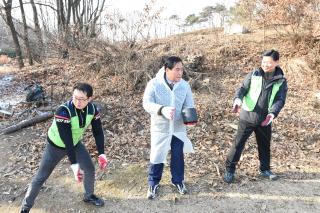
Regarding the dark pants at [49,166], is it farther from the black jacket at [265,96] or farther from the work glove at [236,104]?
the black jacket at [265,96]

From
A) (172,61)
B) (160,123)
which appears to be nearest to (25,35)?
(160,123)

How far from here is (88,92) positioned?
3598 millimetres

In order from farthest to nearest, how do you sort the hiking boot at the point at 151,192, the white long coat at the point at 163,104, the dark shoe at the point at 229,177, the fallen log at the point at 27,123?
the fallen log at the point at 27,123 < the dark shoe at the point at 229,177 < the hiking boot at the point at 151,192 < the white long coat at the point at 163,104

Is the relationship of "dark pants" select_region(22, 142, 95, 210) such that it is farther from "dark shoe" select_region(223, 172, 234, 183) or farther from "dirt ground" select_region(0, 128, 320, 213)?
"dark shoe" select_region(223, 172, 234, 183)

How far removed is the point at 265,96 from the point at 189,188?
1532 mm

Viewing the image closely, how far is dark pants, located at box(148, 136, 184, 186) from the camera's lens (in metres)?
4.35

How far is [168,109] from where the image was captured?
3.88m

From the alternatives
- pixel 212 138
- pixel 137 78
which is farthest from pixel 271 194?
pixel 137 78

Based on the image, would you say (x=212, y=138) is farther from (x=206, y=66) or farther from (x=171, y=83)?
(x=206, y=66)

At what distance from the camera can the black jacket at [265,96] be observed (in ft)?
14.3

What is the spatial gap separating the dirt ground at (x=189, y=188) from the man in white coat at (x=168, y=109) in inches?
17.5

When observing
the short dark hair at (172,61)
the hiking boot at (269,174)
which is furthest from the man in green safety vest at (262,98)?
the short dark hair at (172,61)

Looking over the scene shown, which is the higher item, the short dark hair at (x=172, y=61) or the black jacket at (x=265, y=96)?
the short dark hair at (x=172, y=61)

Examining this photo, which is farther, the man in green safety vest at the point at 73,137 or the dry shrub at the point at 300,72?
the dry shrub at the point at 300,72
